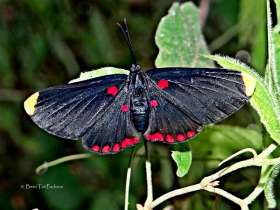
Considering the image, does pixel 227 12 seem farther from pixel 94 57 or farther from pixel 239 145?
pixel 239 145

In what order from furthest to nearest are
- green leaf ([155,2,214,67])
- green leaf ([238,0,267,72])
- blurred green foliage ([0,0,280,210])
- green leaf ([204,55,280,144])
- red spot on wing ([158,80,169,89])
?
blurred green foliage ([0,0,280,210]), green leaf ([238,0,267,72]), green leaf ([155,2,214,67]), red spot on wing ([158,80,169,89]), green leaf ([204,55,280,144])

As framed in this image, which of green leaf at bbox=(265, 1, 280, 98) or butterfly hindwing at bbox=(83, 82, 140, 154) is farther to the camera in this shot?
butterfly hindwing at bbox=(83, 82, 140, 154)

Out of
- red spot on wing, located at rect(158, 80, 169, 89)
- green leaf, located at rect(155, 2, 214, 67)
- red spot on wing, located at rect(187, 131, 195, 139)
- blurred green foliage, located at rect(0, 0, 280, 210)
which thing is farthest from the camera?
blurred green foliage, located at rect(0, 0, 280, 210)

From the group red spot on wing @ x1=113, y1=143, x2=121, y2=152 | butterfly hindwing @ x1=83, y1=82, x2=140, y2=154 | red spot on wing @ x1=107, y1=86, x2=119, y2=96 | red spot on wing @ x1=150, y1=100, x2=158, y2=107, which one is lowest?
red spot on wing @ x1=113, y1=143, x2=121, y2=152

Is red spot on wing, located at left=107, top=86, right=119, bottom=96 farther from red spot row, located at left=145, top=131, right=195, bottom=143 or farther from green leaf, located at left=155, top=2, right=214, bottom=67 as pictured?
green leaf, located at left=155, top=2, right=214, bottom=67

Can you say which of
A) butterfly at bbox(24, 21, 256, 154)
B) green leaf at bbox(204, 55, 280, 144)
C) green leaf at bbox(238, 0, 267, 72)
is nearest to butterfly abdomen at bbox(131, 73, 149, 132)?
butterfly at bbox(24, 21, 256, 154)

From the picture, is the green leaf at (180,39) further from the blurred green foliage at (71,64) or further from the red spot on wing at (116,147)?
the blurred green foliage at (71,64)

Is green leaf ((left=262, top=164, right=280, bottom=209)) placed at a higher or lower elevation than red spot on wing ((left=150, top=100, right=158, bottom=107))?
lower
